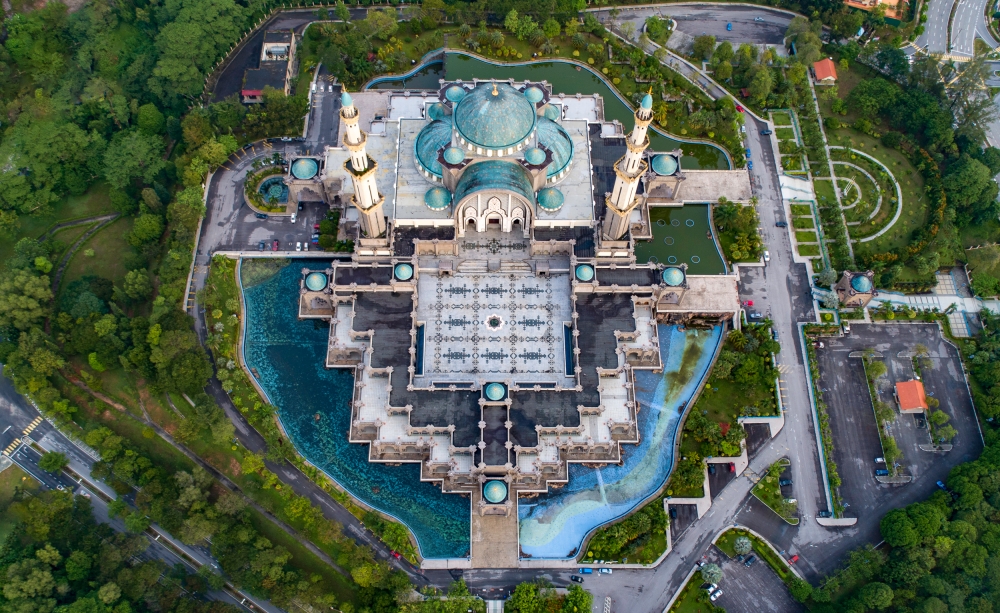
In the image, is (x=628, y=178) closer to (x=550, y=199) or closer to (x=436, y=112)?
(x=550, y=199)

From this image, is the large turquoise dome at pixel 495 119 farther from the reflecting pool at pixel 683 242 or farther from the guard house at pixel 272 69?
the guard house at pixel 272 69

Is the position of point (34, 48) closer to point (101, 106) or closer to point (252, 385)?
point (101, 106)

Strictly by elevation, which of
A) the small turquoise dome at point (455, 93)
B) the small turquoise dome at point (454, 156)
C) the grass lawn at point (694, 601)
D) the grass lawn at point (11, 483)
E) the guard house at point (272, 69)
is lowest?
the grass lawn at point (694, 601)

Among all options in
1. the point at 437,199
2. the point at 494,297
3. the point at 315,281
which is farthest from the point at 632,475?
the point at 315,281

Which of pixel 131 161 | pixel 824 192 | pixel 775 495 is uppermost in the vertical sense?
pixel 131 161

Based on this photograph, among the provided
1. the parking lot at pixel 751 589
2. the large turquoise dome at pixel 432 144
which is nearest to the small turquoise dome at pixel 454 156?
the large turquoise dome at pixel 432 144

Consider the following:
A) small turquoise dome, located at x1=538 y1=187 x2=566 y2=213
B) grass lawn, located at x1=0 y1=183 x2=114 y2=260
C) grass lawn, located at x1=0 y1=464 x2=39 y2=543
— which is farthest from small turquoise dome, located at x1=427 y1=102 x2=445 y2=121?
grass lawn, located at x1=0 y1=464 x2=39 y2=543
